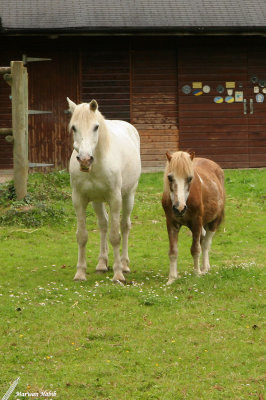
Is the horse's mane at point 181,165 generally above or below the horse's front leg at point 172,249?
above

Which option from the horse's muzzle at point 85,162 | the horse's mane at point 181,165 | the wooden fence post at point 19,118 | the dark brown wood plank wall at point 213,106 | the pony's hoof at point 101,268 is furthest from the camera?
the dark brown wood plank wall at point 213,106

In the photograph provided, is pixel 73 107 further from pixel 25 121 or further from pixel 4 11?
pixel 4 11

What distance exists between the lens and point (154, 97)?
63.3ft

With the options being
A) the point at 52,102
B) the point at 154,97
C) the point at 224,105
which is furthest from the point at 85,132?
the point at 224,105

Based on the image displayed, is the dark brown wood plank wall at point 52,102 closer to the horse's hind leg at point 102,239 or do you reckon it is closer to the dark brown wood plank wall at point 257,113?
the dark brown wood plank wall at point 257,113

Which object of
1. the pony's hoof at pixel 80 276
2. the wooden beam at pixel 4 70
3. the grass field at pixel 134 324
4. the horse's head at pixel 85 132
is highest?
the wooden beam at pixel 4 70

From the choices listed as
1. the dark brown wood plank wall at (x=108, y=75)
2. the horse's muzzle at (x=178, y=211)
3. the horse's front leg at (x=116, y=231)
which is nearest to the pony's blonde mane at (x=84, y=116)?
the horse's front leg at (x=116, y=231)

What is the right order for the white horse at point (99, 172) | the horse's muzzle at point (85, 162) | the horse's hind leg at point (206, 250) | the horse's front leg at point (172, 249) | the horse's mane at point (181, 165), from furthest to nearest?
the horse's hind leg at point (206, 250), the horse's front leg at point (172, 249), the white horse at point (99, 172), the horse's mane at point (181, 165), the horse's muzzle at point (85, 162)

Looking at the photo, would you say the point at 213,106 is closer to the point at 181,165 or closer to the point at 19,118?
the point at 19,118

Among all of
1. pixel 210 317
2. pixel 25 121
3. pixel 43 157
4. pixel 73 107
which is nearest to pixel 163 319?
pixel 210 317

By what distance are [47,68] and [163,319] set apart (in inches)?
498

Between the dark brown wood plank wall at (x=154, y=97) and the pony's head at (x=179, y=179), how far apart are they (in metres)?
11.2

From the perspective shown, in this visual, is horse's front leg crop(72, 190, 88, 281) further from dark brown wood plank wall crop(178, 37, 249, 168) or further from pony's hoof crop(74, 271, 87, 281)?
dark brown wood plank wall crop(178, 37, 249, 168)

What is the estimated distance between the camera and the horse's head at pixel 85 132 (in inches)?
311
